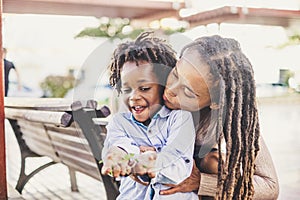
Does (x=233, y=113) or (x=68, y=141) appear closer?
(x=233, y=113)

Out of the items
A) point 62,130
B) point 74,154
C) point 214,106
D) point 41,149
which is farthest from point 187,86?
point 41,149

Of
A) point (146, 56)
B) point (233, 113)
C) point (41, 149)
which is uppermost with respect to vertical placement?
point (146, 56)

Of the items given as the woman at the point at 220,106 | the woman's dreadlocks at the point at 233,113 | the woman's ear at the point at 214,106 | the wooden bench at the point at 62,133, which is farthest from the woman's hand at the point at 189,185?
the wooden bench at the point at 62,133

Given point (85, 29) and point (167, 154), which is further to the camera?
point (85, 29)

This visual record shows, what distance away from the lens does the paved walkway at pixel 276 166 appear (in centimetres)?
260

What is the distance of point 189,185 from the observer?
215 centimetres

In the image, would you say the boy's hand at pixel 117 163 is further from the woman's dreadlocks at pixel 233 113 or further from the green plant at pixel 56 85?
the green plant at pixel 56 85

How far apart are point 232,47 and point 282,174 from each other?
1.06 m

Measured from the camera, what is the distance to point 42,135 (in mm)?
3504

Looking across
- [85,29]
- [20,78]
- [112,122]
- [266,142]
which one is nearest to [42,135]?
[20,78]

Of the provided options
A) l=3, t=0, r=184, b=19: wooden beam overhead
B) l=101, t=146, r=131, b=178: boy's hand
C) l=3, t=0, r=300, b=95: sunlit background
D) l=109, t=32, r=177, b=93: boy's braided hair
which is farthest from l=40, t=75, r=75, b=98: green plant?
l=101, t=146, r=131, b=178: boy's hand

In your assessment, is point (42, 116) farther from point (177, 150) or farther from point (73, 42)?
point (177, 150)

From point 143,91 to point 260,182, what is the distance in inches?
28.6

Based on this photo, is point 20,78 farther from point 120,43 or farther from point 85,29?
point 120,43
